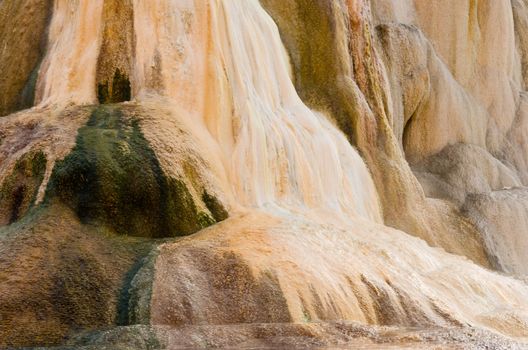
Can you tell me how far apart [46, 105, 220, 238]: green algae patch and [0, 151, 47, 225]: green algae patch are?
175 mm

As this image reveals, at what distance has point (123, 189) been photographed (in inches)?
269

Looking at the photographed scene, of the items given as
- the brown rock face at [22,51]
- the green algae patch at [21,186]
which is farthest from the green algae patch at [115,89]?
the green algae patch at [21,186]

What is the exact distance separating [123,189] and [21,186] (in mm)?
689

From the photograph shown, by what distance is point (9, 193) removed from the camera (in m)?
6.93

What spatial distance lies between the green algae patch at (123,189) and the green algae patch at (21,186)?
18 centimetres

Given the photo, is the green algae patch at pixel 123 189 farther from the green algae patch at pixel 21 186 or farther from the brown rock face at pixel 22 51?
the brown rock face at pixel 22 51

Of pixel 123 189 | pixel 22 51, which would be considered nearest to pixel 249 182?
pixel 123 189

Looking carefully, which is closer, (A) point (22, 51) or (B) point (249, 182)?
(B) point (249, 182)

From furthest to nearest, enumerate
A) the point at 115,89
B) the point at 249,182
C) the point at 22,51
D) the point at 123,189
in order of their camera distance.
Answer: the point at 22,51, the point at 115,89, the point at 249,182, the point at 123,189

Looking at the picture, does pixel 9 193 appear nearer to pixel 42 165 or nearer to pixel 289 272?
pixel 42 165

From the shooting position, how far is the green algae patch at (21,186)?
6.80m

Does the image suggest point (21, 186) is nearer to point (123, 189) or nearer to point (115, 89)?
point (123, 189)

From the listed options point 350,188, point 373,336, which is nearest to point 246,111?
point 350,188

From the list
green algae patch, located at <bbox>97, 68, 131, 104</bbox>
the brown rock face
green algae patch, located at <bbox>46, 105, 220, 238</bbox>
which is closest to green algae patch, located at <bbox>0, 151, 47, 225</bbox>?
green algae patch, located at <bbox>46, 105, 220, 238</bbox>
